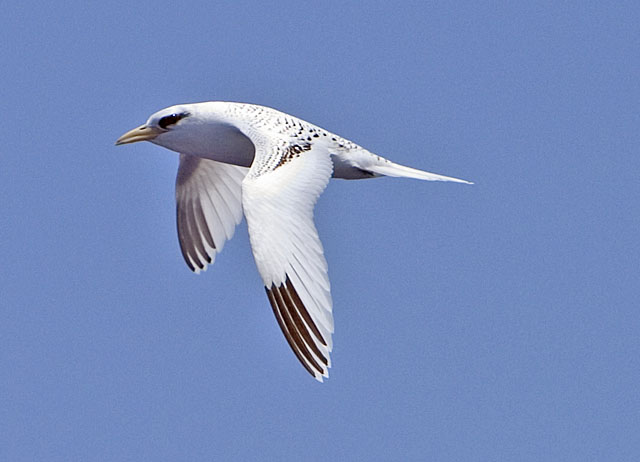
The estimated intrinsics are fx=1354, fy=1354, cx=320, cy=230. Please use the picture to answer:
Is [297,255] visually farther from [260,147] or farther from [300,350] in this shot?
[260,147]

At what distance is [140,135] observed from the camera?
84.1ft

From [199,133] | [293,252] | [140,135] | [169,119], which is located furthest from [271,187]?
[140,135]

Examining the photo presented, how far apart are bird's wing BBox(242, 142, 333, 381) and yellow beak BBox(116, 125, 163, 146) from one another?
3.75m

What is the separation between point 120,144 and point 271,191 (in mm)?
5477

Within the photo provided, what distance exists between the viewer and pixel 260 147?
2303 cm

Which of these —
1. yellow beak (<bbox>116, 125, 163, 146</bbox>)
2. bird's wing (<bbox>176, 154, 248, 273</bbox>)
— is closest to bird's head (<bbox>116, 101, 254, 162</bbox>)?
yellow beak (<bbox>116, 125, 163, 146</bbox>)

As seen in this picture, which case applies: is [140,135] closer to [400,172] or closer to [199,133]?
[199,133]

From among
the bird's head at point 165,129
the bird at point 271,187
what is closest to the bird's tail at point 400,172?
the bird at point 271,187

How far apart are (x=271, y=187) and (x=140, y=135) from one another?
4.99 meters

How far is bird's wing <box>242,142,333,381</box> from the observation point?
19625mm

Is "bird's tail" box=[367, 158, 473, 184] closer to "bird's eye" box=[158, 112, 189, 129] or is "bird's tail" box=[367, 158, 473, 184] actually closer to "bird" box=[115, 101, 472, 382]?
"bird" box=[115, 101, 472, 382]

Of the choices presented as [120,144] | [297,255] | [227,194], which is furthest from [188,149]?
[297,255]

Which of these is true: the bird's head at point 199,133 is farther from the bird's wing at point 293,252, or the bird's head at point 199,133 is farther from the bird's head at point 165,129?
the bird's wing at point 293,252

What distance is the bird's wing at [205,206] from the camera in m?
28.0
